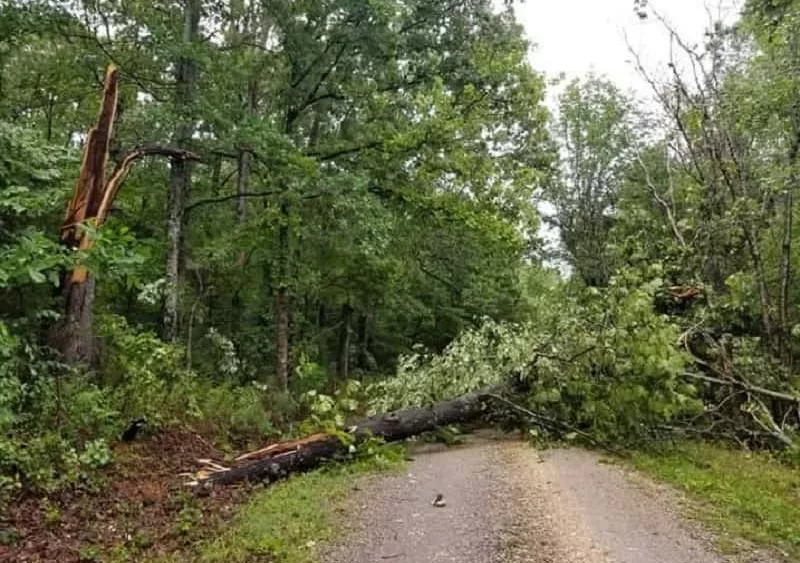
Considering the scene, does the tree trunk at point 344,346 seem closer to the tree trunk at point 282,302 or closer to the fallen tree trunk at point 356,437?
the tree trunk at point 282,302

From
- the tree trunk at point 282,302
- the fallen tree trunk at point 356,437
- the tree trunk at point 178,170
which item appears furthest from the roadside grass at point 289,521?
the tree trunk at point 282,302

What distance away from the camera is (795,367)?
11023 millimetres

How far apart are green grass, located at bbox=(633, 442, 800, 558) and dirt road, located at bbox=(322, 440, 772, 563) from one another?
29cm

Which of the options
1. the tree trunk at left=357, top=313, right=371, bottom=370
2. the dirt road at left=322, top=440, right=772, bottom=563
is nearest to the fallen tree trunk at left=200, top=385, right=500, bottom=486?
the dirt road at left=322, top=440, right=772, bottom=563

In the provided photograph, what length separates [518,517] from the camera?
17.0 feet

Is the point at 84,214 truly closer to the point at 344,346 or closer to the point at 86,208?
the point at 86,208

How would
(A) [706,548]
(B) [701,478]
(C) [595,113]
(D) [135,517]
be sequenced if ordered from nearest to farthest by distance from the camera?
(A) [706,548], (D) [135,517], (B) [701,478], (C) [595,113]

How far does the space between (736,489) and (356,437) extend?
3.89 meters

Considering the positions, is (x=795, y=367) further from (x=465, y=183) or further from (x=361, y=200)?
(x=361, y=200)

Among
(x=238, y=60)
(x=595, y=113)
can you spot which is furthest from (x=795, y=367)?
(x=595, y=113)

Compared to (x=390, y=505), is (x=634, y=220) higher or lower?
higher

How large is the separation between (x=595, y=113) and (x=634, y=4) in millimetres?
13025

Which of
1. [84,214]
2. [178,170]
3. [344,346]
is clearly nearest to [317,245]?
[178,170]

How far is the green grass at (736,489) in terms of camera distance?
16.0 ft
